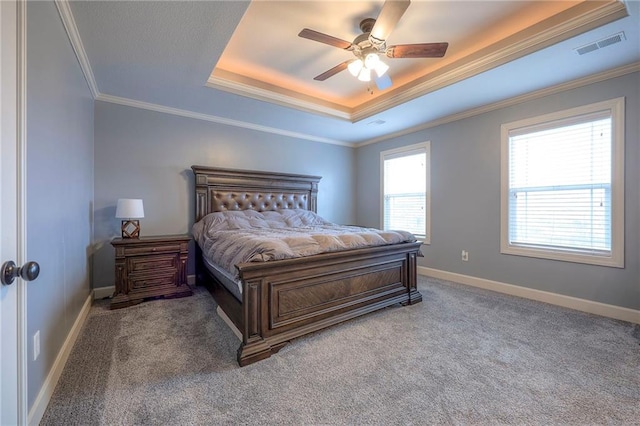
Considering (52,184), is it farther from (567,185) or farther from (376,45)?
(567,185)

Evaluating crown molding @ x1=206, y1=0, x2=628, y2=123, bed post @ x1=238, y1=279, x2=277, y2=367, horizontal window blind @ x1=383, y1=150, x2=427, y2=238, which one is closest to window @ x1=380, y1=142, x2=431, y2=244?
horizontal window blind @ x1=383, y1=150, x2=427, y2=238

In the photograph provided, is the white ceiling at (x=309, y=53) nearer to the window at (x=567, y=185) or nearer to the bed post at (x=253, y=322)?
the window at (x=567, y=185)

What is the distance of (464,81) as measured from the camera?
2947 mm

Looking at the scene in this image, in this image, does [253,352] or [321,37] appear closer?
[253,352]

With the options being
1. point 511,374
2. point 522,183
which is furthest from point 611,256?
point 511,374

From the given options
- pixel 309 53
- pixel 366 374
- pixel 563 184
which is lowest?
pixel 366 374

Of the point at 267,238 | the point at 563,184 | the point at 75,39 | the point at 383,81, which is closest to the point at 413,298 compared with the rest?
the point at 267,238

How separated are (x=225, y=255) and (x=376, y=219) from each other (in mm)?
3474

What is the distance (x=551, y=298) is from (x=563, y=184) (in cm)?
130

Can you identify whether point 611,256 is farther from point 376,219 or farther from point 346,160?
point 346,160

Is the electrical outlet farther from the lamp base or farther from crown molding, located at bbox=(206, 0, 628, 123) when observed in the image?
crown molding, located at bbox=(206, 0, 628, 123)

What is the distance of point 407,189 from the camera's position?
15.6 ft

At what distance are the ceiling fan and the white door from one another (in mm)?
1645

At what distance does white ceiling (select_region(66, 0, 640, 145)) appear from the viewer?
209 cm
